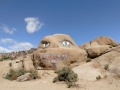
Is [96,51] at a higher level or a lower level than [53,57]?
higher

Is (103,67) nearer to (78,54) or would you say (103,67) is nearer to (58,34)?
(78,54)

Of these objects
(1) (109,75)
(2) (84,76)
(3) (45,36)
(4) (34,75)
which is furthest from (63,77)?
(3) (45,36)

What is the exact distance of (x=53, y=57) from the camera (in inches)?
744

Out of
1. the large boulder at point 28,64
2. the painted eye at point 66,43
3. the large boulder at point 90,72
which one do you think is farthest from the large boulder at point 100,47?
the large boulder at point 28,64

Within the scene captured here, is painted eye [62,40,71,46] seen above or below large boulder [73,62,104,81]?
above

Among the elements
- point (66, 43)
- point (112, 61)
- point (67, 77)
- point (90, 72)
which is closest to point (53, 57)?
point (66, 43)

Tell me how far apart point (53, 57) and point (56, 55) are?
43 cm

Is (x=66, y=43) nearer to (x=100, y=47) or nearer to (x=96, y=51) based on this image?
(x=96, y=51)

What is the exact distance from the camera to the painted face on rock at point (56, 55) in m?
18.8

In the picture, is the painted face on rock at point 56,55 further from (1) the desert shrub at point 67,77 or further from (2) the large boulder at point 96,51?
(1) the desert shrub at point 67,77

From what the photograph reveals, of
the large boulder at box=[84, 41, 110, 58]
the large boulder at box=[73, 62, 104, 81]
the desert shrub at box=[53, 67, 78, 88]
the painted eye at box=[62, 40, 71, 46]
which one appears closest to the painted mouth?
the painted eye at box=[62, 40, 71, 46]

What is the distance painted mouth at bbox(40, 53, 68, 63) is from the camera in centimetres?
1884

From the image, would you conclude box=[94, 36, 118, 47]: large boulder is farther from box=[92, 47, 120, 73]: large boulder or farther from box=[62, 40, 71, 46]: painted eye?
box=[62, 40, 71, 46]: painted eye

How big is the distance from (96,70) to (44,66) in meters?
6.20
